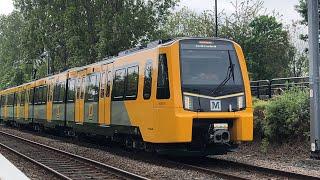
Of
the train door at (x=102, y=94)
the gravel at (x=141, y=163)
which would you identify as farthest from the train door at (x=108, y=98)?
the gravel at (x=141, y=163)

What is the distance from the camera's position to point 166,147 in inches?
595

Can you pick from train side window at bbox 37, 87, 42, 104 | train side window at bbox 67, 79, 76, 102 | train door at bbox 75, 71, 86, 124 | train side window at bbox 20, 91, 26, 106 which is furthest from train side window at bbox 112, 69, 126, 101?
train side window at bbox 20, 91, 26, 106

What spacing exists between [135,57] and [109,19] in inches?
839

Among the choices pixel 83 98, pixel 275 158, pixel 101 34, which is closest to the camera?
pixel 275 158

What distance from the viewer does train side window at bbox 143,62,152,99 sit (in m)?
15.2

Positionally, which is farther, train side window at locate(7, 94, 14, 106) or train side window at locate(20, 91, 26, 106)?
train side window at locate(7, 94, 14, 106)

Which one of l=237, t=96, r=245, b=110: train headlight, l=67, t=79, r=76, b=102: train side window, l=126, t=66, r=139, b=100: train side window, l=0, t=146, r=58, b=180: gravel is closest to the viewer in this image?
l=0, t=146, r=58, b=180: gravel

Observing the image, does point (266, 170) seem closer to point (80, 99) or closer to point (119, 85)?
point (119, 85)

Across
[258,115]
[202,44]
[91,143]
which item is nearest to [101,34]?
[91,143]

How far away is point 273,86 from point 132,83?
842 centimetres

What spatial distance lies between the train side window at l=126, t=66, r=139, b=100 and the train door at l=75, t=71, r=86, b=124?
5608 millimetres

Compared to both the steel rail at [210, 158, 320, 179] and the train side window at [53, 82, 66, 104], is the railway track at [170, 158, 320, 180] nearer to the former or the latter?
the steel rail at [210, 158, 320, 179]

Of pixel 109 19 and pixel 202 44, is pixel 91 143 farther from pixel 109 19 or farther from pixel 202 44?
pixel 109 19

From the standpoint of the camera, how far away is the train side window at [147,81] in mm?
15219
